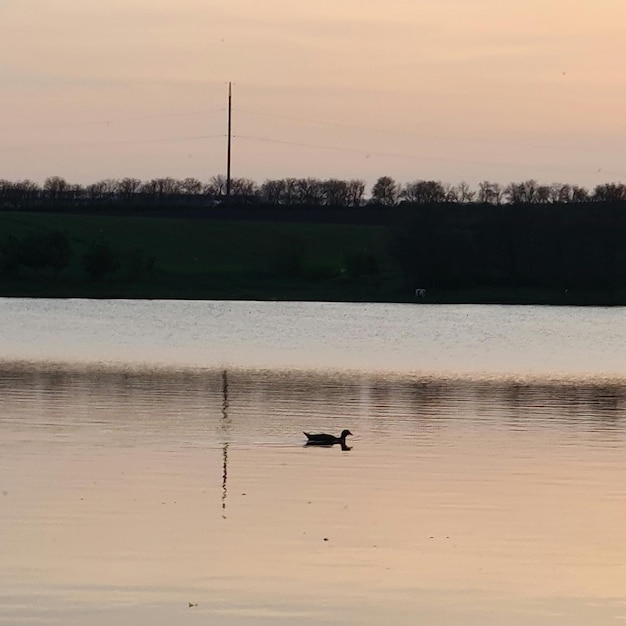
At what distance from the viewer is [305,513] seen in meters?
19.8

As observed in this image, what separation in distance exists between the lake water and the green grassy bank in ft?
200

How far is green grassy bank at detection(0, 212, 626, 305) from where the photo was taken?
10869 centimetres

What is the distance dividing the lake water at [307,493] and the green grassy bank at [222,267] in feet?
200

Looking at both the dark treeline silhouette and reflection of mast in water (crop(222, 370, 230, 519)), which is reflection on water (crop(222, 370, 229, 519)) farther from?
the dark treeline silhouette

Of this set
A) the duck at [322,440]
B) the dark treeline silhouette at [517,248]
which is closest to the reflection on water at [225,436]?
the duck at [322,440]

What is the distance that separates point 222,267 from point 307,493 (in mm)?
105006

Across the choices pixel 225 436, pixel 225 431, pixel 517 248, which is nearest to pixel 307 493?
pixel 225 436

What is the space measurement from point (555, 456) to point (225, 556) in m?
10.2

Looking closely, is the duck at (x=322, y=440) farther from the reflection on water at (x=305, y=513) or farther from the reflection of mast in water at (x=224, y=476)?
the reflection of mast in water at (x=224, y=476)

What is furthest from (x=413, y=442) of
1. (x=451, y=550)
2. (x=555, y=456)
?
(x=451, y=550)

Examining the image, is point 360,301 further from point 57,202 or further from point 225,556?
point 225,556

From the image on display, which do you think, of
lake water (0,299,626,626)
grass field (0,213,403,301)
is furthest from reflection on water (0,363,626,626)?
grass field (0,213,403,301)

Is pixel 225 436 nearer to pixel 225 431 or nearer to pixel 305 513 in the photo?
pixel 225 431

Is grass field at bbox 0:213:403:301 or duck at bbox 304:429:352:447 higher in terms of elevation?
grass field at bbox 0:213:403:301
